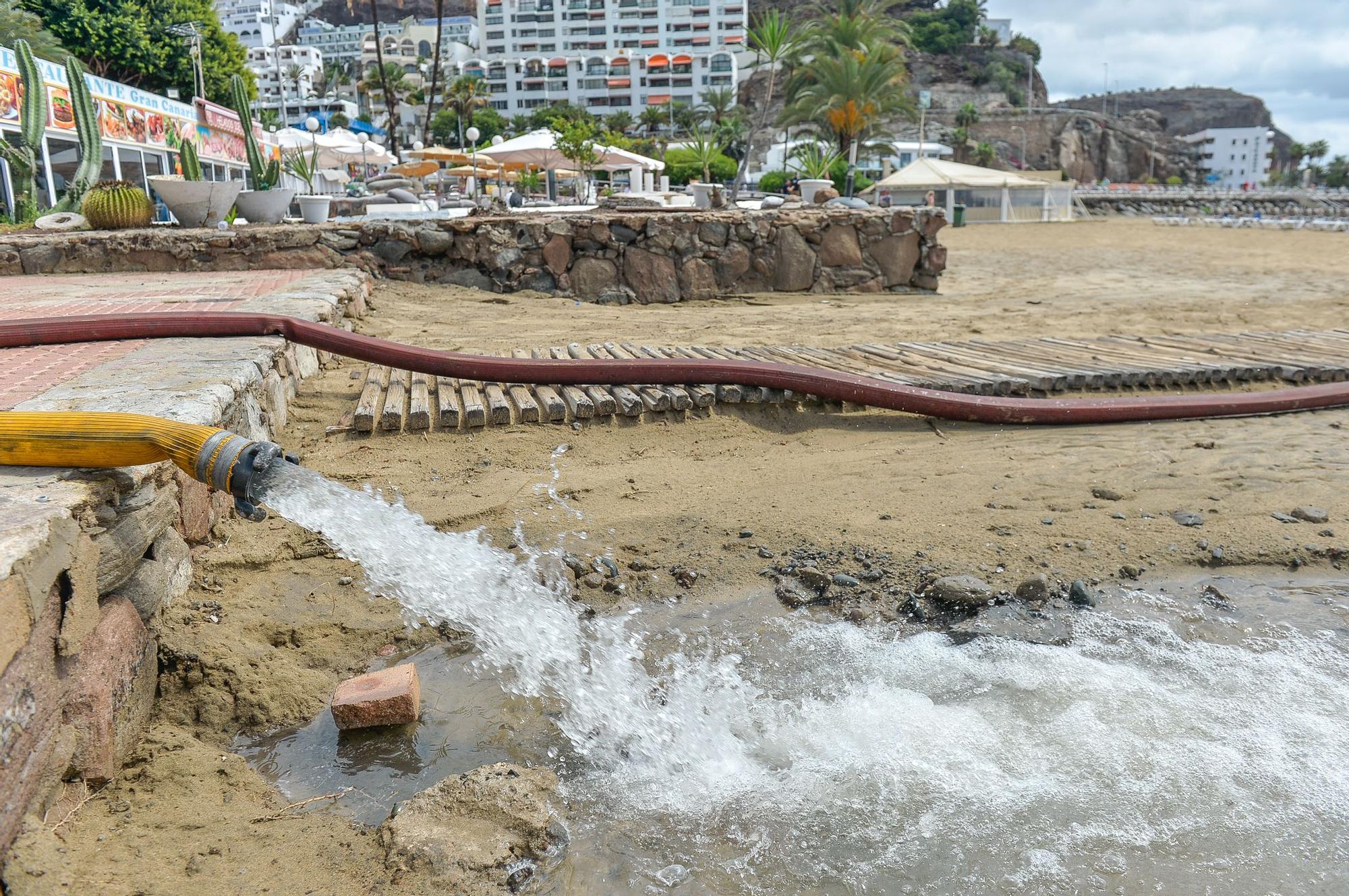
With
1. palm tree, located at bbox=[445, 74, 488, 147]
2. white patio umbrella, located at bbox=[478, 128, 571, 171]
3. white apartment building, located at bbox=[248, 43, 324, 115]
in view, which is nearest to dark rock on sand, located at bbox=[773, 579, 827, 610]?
white patio umbrella, located at bbox=[478, 128, 571, 171]

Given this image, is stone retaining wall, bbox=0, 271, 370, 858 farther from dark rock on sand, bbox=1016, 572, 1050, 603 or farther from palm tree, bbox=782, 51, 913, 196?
palm tree, bbox=782, 51, 913, 196

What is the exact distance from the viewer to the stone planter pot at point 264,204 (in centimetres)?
944

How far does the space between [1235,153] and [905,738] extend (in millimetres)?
106012

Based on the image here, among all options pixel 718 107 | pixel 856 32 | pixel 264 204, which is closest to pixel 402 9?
pixel 718 107

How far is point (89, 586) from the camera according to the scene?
6.84 feet

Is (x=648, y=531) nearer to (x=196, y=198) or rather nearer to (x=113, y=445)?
(x=113, y=445)

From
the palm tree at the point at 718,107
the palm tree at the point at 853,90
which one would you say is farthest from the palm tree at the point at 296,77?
the palm tree at the point at 853,90

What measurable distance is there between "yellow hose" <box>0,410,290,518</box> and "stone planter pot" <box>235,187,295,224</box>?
7.82m

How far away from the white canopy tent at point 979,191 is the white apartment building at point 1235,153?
65.3m

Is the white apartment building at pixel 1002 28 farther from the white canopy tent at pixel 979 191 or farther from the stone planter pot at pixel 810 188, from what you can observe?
the stone planter pot at pixel 810 188

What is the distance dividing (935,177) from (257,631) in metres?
30.3

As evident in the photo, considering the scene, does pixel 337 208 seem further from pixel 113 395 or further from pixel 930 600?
pixel 930 600

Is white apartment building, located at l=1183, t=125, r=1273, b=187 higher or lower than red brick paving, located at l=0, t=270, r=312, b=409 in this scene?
higher

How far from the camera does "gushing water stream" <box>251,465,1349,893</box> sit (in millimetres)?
2023
